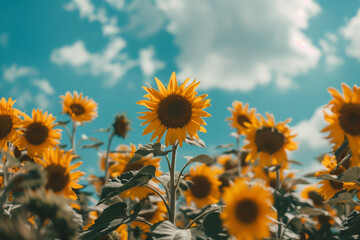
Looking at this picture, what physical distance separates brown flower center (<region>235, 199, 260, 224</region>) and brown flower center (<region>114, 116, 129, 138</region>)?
6.33 m

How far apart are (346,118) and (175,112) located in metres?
1.58

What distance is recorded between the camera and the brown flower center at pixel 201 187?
623 centimetres

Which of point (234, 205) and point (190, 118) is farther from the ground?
point (190, 118)

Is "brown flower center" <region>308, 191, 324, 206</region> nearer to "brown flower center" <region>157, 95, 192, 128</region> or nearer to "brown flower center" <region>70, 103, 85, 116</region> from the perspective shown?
"brown flower center" <region>157, 95, 192, 128</region>

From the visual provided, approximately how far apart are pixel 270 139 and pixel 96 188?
4.94 meters

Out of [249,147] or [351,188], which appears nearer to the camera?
[351,188]

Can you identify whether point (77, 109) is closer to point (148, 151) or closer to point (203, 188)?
point (203, 188)

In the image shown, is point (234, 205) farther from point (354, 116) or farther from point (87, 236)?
point (354, 116)

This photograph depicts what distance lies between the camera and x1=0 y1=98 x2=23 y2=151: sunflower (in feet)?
12.1

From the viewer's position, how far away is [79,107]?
295 inches

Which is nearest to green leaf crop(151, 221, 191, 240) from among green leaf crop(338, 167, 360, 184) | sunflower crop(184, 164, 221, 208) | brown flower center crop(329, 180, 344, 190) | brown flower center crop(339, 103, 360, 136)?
green leaf crop(338, 167, 360, 184)

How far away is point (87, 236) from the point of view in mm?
2449

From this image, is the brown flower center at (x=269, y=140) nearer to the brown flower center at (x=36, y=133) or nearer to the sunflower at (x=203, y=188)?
the sunflower at (x=203, y=188)

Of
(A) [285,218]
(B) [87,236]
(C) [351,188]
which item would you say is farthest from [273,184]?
(B) [87,236]
